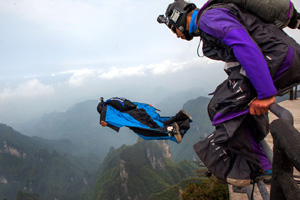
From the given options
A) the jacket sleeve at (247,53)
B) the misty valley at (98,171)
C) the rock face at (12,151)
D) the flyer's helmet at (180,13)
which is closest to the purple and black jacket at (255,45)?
the jacket sleeve at (247,53)

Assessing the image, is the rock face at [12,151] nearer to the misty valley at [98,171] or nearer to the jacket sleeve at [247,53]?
the misty valley at [98,171]

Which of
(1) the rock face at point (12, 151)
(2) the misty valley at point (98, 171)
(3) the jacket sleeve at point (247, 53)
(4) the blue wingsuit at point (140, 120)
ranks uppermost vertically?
(3) the jacket sleeve at point (247, 53)

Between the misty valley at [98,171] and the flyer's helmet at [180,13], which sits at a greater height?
the flyer's helmet at [180,13]

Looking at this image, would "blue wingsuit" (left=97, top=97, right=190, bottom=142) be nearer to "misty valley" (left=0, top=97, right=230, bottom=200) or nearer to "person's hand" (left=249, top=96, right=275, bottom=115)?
"person's hand" (left=249, top=96, right=275, bottom=115)

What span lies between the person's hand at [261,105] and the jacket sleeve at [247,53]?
5 centimetres

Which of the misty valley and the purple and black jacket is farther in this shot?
the misty valley

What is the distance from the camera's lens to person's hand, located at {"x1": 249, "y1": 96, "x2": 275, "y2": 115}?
1.21 m

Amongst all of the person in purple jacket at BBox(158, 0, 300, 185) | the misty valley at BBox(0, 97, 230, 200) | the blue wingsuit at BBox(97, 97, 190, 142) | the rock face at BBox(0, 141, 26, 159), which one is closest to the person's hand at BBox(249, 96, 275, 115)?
the person in purple jacket at BBox(158, 0, 300, 185)

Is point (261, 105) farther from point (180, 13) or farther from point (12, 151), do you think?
point (12, 151)

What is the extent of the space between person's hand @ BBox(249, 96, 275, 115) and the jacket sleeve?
45 millimetres

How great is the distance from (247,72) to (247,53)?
0.14 meters

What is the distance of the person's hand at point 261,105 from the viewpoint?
1.21m

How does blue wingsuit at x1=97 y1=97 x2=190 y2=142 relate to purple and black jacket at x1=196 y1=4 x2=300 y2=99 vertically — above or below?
below

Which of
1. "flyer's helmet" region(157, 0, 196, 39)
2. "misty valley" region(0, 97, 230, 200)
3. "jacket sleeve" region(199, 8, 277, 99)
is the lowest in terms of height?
"misty valley" region(0, 97, 230, 200)
